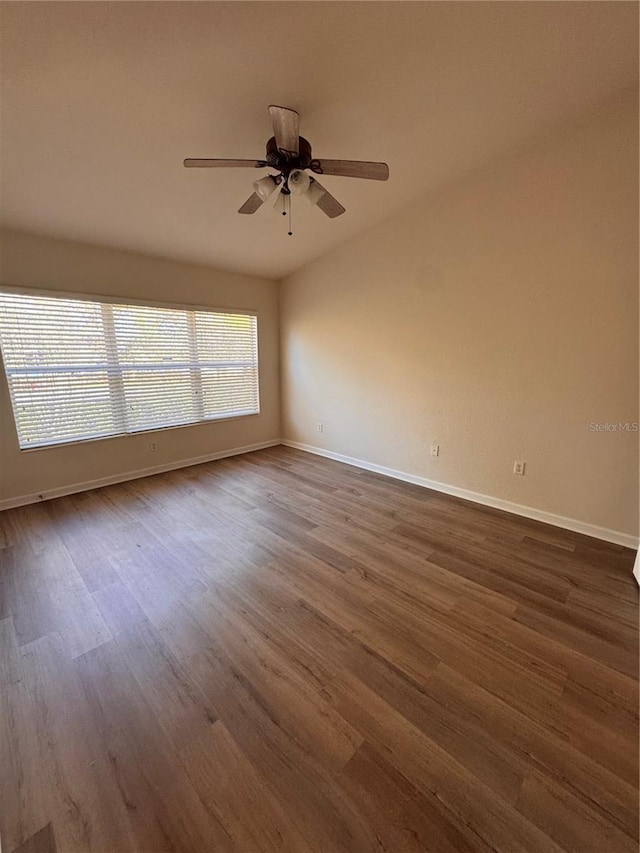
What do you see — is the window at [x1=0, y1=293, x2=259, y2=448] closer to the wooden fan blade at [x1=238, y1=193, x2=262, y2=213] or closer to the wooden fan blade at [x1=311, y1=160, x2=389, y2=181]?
the wooden fan blade at [x1=238, y1=193, x2=262, y2=213]

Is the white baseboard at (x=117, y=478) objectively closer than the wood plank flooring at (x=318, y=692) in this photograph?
No

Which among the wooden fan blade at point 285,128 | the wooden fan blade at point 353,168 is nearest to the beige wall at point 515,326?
the wooden fan blade at point 353,168

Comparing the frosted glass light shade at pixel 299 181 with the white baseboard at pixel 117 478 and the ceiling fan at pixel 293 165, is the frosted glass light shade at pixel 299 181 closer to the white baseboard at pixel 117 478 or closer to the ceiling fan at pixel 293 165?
the ceiling fan at pixel 293 165

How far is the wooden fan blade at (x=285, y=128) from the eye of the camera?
154 centimetres

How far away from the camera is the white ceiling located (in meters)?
1.49

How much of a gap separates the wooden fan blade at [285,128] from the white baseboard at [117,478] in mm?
3479

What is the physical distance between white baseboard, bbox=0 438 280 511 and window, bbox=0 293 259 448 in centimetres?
49

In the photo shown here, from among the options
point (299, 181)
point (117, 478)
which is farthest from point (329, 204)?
point (117, 478)

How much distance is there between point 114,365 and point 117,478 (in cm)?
126

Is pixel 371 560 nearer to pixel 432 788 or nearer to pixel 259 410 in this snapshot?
pixel 432 788

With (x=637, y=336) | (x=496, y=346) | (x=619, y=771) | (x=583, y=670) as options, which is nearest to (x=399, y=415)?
(x=496, y=346)

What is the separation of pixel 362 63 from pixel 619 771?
10.9 ft

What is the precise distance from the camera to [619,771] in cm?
110

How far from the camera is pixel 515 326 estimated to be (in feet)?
8.89
